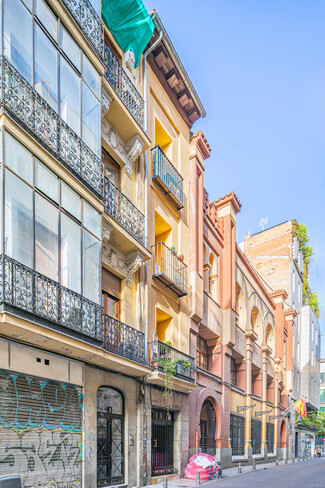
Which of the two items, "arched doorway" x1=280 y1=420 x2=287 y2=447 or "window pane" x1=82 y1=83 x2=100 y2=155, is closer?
"window pane" x1=82 y1=83 x2=100 y2=155

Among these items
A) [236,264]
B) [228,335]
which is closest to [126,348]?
→ [228,335]

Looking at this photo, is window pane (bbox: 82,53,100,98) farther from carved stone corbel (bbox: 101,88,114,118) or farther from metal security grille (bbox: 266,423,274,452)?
metal security grille (bbox: 266,423,274,452)

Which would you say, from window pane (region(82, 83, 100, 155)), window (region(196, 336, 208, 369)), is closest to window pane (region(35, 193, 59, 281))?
window pane (region(82, 83, 100, 155))

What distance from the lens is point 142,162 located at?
53.8ft

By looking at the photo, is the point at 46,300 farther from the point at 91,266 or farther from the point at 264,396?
the point at 264,396

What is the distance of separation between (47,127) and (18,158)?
140 centimetres

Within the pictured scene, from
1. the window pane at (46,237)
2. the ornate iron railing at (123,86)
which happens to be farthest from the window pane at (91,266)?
the ornate iron railing at (123,86)

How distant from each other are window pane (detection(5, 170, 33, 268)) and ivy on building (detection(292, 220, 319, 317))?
43725 mm

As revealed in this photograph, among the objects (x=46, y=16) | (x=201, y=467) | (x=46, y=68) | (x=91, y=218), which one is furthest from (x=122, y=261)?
(x=201, y=467)

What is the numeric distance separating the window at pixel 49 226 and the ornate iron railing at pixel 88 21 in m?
4.27

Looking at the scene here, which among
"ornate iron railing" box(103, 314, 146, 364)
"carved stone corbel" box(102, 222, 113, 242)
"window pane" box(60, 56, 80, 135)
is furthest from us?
"carved stone corbel" box(102, 222, 113, 242)

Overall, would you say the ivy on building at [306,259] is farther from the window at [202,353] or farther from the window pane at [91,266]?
the window pane at [91,266]

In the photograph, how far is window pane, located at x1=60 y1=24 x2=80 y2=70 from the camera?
10912mm

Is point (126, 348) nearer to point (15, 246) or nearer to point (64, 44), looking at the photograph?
point (15, 246)
